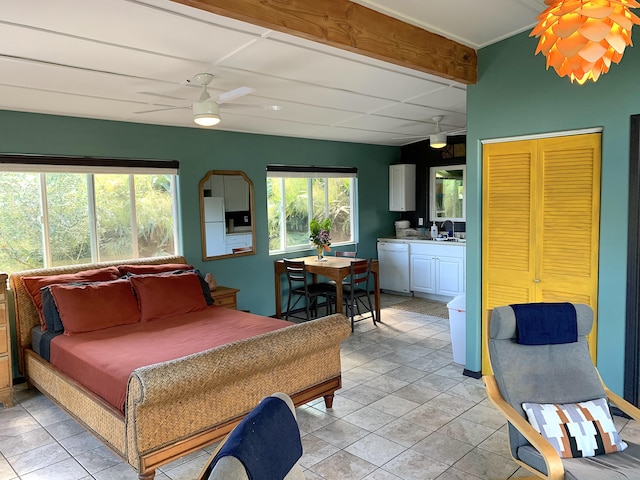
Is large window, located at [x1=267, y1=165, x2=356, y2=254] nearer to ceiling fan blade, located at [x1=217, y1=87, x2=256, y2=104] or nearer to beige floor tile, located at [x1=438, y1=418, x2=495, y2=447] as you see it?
ceiling fan blade, located at [x1=217, y1=87, x2=256, y2=104]

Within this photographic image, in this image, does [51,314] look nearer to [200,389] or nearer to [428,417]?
[200,389]

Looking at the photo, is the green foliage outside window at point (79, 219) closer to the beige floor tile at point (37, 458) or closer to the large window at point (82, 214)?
the large window at point (82, 214)

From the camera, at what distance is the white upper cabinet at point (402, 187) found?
761 centimetres

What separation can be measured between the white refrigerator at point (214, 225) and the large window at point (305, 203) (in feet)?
2.64

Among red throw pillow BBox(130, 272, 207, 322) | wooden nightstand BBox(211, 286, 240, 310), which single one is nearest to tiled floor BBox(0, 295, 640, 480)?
red throw pillow BBox(130, 272, 207, 322)

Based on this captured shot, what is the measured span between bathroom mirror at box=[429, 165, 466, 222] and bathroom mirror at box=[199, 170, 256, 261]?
310cm

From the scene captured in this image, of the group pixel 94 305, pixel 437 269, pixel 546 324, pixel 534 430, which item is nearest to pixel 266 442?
pixel 534 430

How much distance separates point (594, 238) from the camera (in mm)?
3471

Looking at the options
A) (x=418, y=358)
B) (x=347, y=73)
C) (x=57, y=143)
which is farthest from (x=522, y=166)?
(x=57, y=143)

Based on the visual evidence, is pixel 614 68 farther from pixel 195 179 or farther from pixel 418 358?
pixel 195 179

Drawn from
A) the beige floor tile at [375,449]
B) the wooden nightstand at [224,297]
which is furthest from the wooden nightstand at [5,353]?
the beige floor tile at [375,449]

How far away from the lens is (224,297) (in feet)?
16.7

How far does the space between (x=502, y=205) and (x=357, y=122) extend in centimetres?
240

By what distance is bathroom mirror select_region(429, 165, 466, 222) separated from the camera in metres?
7.32
